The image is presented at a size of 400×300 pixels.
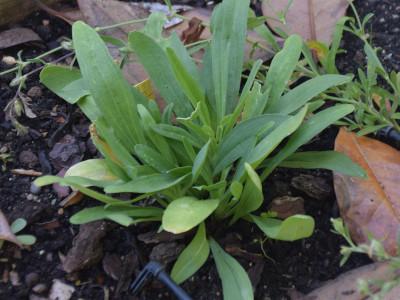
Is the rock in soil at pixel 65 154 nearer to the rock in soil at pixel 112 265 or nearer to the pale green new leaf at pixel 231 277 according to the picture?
the rock in soil at pixel 112 265

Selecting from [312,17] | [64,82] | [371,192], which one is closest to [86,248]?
[64,82]

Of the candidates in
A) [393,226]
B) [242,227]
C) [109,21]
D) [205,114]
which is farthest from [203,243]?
[109,21]

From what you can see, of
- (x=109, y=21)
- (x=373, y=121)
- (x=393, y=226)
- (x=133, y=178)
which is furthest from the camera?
(x=109, y=21)

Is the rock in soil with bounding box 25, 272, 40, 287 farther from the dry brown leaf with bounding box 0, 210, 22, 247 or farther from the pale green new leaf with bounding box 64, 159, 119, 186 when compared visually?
the pale green new leaf with bounding box 64, 159, 119, 186

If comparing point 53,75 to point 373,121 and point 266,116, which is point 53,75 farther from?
point 373,121

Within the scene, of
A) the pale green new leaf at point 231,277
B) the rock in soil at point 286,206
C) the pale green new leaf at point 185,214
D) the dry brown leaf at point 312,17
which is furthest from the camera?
the dry brown leaf at point 312,17

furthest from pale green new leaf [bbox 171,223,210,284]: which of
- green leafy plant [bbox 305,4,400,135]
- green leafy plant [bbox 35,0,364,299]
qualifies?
green leafy plant [bbox 305,4,400,135]

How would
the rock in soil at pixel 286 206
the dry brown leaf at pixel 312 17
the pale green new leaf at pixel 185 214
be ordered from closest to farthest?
1. the pale green new leaf at pixel 185 214
2. the rock in soil at pixel 286 206
3. the dry brown leaf at pixel 312 17

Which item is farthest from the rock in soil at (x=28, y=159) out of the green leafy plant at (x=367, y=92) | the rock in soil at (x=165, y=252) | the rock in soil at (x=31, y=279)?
the green leafy plant at (x=367, y=92)
